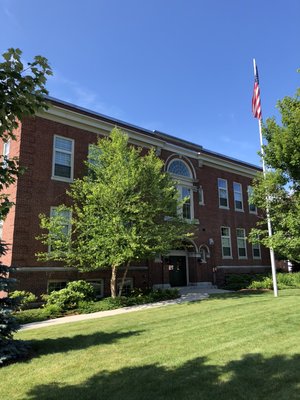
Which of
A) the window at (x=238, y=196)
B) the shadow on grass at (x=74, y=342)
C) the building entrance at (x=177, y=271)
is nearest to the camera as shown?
the shadow on grass at (x=74, y=342)

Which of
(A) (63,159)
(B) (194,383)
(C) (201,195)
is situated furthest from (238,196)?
(B) (194,383)

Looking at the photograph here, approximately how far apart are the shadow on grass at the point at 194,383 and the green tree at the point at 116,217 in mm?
8861

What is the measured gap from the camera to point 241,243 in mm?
29812

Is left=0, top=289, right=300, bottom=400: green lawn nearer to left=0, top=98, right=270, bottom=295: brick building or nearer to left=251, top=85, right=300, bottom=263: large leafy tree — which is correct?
left=251, top=85, right=300, bottom=263: large leafy tree

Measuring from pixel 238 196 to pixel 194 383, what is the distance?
26.2 meters

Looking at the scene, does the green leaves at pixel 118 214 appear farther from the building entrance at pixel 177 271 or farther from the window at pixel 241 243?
the window at pixel 241 243

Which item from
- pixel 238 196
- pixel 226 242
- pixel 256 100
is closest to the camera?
pixel 256 100

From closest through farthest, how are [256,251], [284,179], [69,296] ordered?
[284,179] < [69,296] < [256,251]

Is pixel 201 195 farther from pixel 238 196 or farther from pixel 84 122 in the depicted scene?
pixel 84 122

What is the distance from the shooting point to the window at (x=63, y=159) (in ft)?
62.0

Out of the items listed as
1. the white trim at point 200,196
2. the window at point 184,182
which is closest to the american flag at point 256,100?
the window at point 184,182

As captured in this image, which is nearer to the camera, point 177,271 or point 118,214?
point 118,214

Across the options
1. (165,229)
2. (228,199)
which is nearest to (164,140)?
(228,199)

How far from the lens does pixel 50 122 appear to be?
1902 cm
